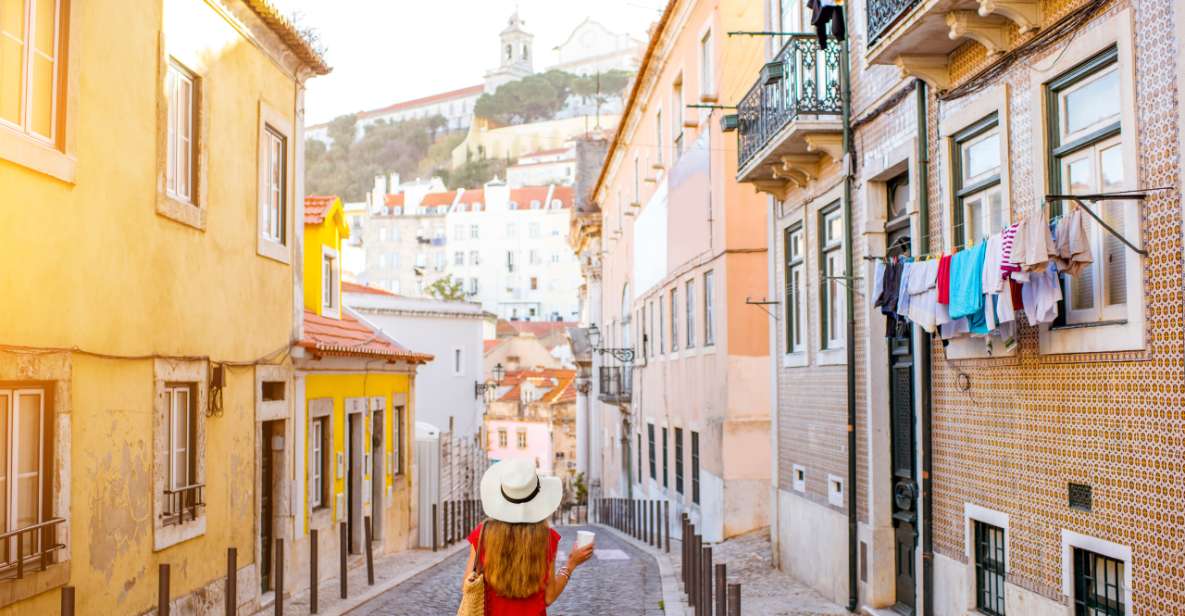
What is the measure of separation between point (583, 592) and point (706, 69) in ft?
31.0

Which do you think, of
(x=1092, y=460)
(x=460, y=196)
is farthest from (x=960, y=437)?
(x=460, y=196)

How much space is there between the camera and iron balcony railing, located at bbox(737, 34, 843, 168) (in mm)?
12383

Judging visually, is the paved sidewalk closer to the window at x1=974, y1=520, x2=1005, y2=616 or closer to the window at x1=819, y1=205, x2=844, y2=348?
the window at x1=819, y1=205, x2=844, y2=348

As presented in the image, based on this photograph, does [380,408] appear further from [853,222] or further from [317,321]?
[853,222]

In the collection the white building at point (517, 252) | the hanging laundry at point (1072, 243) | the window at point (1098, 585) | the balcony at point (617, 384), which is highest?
the white building at point (517, 252)

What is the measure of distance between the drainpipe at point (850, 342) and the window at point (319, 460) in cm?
711

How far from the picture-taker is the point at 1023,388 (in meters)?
8.04

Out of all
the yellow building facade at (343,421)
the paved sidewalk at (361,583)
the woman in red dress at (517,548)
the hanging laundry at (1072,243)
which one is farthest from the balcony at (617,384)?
the woman in red dress at (517,548)

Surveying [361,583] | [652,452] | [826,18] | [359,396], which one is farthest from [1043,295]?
[652,452]

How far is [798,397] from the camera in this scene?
14.2m

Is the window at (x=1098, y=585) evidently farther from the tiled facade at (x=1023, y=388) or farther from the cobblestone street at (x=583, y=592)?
the cobblestone street at (x=583, y=592)

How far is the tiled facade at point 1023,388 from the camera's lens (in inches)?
249

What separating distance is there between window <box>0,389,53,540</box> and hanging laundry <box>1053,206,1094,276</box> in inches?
260

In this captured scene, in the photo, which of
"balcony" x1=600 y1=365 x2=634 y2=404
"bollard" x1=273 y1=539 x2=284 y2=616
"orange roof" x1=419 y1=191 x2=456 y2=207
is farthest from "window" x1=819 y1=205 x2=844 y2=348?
"orange roof" x1=419 y1=191 x2=456 y2=207
